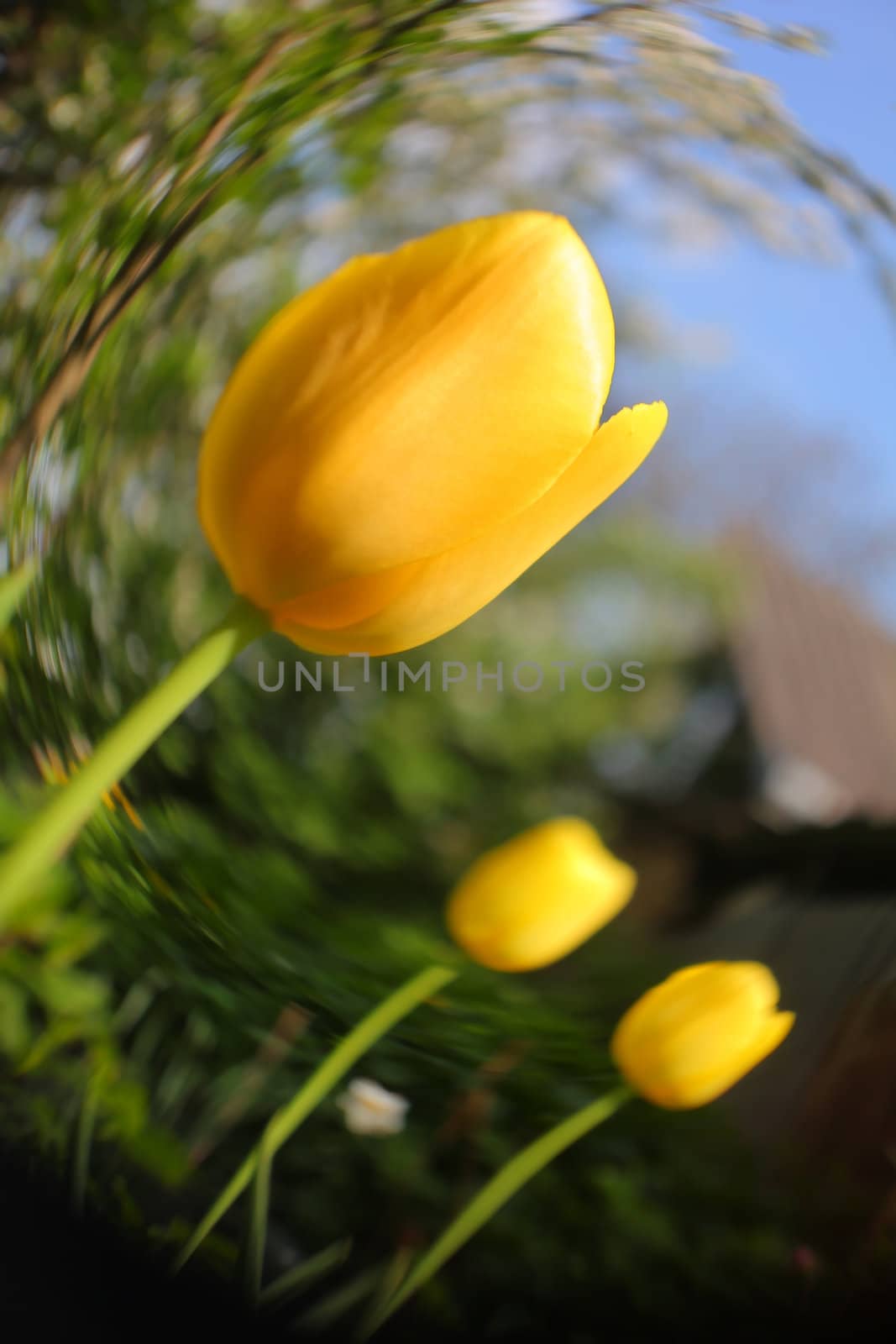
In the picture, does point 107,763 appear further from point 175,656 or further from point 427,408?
point 175,656

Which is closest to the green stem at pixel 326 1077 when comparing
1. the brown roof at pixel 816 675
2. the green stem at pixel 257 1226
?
the green stem at pixel 257 1226

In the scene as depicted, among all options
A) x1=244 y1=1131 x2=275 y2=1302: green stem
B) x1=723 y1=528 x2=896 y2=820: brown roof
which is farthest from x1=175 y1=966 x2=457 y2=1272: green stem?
x1=723 y1=528 x2=896 y2=820: brown roof

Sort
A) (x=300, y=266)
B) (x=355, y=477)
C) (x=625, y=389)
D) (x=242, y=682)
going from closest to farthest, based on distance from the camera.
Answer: (x=355, y=477) → (x=300, y=266) → (x=242, y=682) → (x=625, y=389)

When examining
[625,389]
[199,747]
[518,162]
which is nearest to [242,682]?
[199,747]

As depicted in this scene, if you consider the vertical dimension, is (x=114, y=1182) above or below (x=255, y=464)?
below

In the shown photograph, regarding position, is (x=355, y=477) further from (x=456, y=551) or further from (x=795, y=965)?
(x=795, y=965)
